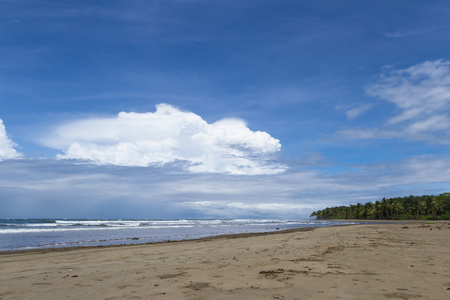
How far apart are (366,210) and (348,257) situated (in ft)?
444

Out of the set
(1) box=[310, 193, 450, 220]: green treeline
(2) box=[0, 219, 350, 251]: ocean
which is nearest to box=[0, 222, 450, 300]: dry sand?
(2) box=[0, 219, 350, 251]: ocean

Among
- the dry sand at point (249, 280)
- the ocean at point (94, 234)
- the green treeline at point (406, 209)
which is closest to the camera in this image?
the dry sand at point (249, 280)

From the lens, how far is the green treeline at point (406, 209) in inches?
3777

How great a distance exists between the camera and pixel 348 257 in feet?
38.1

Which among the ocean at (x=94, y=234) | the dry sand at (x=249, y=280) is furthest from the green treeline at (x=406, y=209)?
the dry sand at (x=249, y=280)

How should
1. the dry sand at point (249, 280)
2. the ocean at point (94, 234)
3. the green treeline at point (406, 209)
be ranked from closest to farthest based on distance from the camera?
the dry sand at point (249, 280), the ocean at point (94, 234), the green treeline at point (406, 209)

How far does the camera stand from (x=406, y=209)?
384ft

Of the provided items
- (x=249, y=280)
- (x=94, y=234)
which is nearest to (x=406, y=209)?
(x=94, y=234)

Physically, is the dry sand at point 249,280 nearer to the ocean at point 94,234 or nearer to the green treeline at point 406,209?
the ocean at point 94,234

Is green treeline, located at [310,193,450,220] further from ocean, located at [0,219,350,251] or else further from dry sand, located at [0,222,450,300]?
dry sand, located at [0,222,450,300]

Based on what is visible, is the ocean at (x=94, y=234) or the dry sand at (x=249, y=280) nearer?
the dry sand at (x=249, y=280)

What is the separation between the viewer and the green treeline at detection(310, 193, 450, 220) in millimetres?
95938

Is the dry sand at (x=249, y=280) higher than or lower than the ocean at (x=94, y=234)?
higher

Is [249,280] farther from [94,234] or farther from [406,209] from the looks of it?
[406,209]
